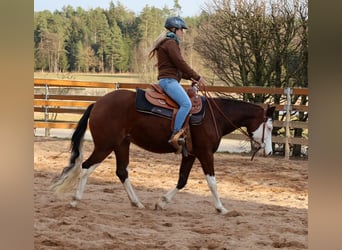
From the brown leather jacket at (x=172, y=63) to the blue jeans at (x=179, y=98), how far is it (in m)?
0.06

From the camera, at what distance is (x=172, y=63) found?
4.00 m

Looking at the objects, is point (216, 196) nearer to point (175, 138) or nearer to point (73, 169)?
point (175, 138)

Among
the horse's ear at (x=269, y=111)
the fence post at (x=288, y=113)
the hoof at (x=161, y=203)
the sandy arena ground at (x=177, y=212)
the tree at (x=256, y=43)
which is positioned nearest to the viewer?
the sandy arena ground at (x=177, y=212)

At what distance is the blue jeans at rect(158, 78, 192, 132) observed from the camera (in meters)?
3.97

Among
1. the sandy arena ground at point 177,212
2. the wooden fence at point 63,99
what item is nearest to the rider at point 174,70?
the sandy arena ground at point 177,212

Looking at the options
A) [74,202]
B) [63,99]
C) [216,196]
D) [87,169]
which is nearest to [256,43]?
[63,99]

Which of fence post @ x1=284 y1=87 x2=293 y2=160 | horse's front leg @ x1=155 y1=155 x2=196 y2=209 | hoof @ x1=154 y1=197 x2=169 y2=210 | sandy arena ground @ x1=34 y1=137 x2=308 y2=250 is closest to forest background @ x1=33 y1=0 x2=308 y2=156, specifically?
fence post @ x1=284 y1=87 x2=293 y2=160

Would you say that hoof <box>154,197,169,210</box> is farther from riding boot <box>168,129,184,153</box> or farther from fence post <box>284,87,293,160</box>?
fence post <box>284,87,293,160</box>

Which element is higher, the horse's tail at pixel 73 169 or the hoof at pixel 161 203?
the horse's tail at pixel 73 169

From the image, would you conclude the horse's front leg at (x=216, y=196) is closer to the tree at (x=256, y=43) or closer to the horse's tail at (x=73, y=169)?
the horse's tail at (x=73, y=169)

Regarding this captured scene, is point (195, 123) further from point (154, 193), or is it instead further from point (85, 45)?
point (85, 45)

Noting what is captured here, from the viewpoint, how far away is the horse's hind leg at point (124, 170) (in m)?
4.21

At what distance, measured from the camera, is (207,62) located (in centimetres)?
940
